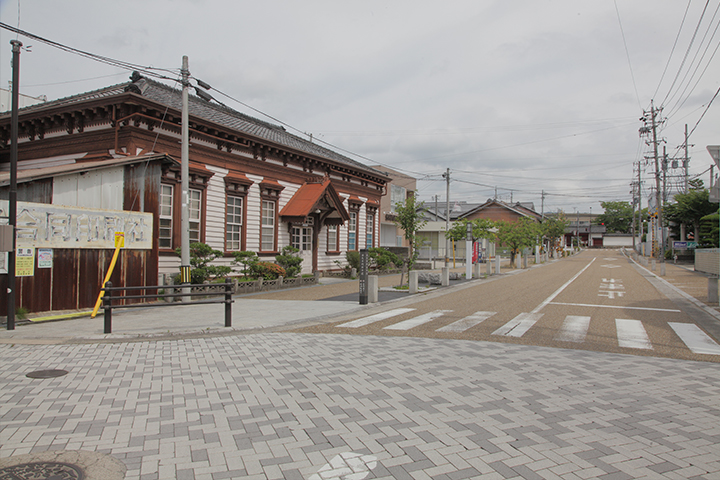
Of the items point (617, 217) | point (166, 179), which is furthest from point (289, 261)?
point (617, 217)

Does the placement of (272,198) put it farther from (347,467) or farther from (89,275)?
(347,467)

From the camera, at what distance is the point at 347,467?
376 cm

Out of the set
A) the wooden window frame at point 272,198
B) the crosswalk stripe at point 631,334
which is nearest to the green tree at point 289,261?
the wooden window frame at point 272,198

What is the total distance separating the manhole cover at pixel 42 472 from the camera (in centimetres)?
356

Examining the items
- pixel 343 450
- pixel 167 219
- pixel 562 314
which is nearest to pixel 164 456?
pixel 343 450

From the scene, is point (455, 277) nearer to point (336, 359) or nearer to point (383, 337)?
point (383, 337)

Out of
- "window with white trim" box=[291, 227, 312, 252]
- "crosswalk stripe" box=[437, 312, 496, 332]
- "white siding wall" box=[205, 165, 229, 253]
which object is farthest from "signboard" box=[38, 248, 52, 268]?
"window with white trim" box=[291, 227, 312, 252]

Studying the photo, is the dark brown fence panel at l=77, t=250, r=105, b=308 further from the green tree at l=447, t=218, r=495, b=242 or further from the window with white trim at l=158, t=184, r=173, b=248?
the green tree at l=447, t=218, r=495, b=242

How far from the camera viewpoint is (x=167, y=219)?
1691cm

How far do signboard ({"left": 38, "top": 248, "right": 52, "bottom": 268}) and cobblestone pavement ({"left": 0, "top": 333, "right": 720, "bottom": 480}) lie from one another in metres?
3.70

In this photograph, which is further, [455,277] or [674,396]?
[455,277]

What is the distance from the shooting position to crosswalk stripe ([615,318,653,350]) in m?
8.80

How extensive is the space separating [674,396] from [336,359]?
451cm

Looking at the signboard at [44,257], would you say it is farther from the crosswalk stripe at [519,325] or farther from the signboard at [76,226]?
the crosswalk stripe at [519,325]
